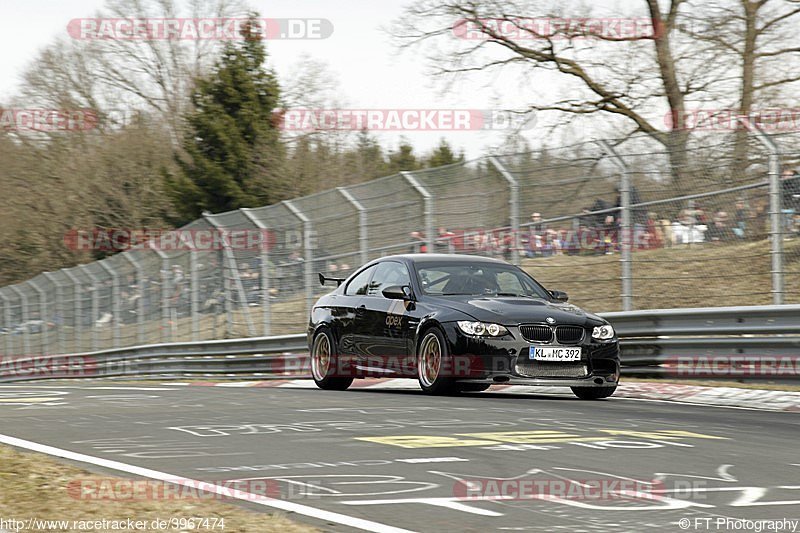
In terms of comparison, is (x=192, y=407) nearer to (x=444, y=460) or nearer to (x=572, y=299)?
(x=444, y=460)

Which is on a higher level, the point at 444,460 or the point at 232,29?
the point at 232,29

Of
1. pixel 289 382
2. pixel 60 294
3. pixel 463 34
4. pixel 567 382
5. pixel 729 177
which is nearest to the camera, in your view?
pixel 567 382

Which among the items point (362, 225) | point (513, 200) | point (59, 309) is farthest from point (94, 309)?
point (513, 200)

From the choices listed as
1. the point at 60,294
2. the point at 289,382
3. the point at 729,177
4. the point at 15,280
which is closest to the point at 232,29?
the point at 15,280

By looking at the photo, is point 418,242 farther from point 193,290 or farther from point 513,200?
point 193,290

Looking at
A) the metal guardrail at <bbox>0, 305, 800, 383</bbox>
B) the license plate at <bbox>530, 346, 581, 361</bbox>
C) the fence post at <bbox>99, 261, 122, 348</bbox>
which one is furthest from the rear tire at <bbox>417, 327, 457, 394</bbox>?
the fence post at <bbox>99, 261, 122, 348</bbox>

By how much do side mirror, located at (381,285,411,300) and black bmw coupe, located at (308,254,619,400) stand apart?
10 mm

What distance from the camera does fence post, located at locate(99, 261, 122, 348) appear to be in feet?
96.9

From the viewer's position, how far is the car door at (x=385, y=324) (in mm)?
12711

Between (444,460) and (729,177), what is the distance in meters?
8.37

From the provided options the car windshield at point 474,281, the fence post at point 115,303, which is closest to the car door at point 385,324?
the car windshield at point 474,281

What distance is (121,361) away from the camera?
26.5 metres

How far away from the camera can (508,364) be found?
11633 mm

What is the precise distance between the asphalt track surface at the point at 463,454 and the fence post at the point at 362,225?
24.0ft
